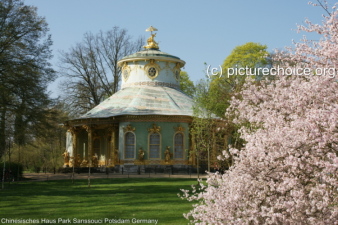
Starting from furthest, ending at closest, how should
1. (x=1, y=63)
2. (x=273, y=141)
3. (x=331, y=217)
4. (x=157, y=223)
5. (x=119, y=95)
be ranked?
1. (x=119, y=95)
2. (x=1, y=63)
3. (x=157, y=223)
4. (x=273, y=141)
5. (x=331, y=217)

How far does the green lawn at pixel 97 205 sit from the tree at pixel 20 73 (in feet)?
17.9

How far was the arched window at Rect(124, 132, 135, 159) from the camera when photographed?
3209cm

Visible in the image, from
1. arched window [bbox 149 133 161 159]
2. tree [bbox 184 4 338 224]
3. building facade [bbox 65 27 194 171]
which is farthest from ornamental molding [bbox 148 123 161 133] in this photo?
tree [bbox 184 4 338 224]

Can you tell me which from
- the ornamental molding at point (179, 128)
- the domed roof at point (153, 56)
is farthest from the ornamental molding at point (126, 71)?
the ornamental molding at point (179, 128)

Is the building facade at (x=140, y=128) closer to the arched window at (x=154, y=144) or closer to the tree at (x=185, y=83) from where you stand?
the arched window at (x=154, y=144)

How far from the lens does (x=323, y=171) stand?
6.59 meters

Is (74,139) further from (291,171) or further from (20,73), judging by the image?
(291,171)

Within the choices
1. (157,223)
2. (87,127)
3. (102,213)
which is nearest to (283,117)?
(157,223)

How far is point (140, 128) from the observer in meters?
32.0

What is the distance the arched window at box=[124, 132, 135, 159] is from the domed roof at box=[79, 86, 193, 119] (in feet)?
4.98

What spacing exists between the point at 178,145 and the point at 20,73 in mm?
12768

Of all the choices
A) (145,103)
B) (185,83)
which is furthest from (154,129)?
(185,83)

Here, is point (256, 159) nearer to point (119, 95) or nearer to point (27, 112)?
point (27, 112)

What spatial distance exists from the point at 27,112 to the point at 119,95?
13.2 m
